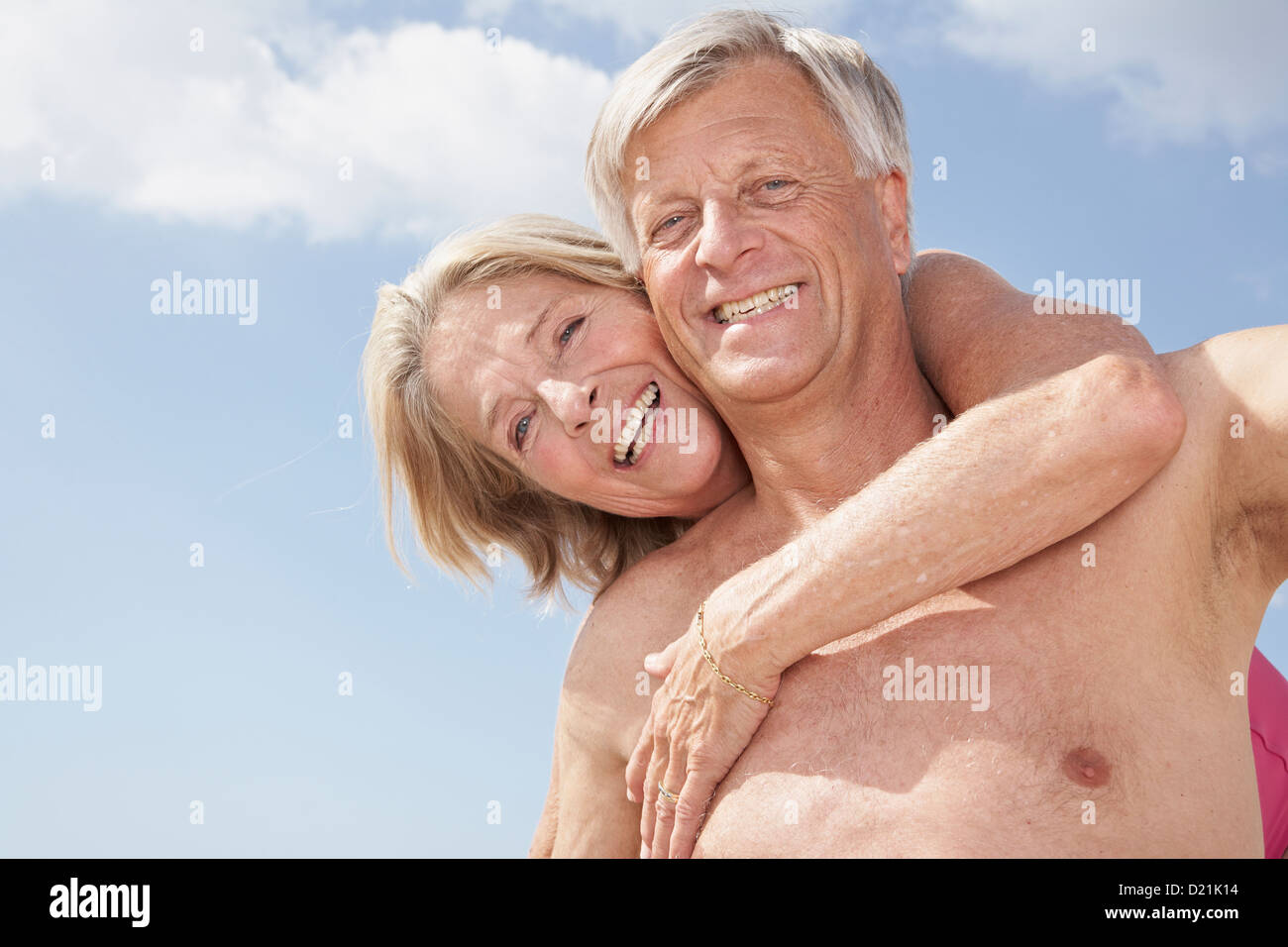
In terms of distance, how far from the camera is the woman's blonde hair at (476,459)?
3.81m

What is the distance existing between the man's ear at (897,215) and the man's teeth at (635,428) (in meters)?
0.80

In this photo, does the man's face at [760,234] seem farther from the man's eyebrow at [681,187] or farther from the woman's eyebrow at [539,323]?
the woman's eyebrow at [539,323]

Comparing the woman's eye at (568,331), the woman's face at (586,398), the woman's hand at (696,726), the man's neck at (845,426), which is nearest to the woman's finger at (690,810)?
the woman's hand at (696,726)

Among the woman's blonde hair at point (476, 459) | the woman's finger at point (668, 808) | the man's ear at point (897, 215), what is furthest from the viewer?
the woman's blonde hair at point (476, 459)

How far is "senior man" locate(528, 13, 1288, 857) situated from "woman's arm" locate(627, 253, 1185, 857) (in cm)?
2

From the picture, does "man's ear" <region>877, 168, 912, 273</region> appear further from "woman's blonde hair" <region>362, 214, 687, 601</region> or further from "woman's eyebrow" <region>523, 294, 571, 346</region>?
"woman's eyebrow" <region>523, 294, 571, 346</region>

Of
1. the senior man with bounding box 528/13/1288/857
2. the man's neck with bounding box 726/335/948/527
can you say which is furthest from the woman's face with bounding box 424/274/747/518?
the man's neck with bounding box 726/335/948/527

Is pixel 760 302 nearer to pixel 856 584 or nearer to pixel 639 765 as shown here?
pixel 856 584

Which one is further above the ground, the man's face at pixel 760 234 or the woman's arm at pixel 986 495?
the man's face at pixel 760 234

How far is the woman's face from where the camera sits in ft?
11.4

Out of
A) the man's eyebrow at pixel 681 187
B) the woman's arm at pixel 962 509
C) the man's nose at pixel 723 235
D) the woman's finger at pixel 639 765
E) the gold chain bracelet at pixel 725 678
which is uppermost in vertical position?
the man's eyebrow at pixel 681 187

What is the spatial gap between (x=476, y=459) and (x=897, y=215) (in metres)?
1.70
